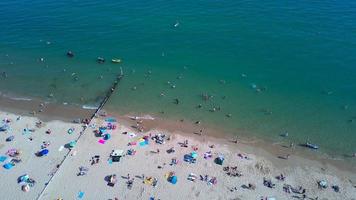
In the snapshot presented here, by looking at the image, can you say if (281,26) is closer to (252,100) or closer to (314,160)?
(252,100)

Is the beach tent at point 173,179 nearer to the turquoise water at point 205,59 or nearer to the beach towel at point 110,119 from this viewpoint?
the turquoise water at point 205,59

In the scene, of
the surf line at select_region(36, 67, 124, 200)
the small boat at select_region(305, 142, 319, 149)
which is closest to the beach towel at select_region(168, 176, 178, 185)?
the surf line at select_region(36, 67, 124, 200)

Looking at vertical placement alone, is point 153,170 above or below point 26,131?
below

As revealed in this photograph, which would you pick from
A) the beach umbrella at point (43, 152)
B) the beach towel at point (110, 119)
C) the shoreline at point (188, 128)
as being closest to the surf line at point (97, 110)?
the shoreline at point (188, 128)

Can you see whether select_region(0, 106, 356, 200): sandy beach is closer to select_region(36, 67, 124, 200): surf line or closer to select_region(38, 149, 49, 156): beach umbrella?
select_region(36, 67, 124, 200): surf line

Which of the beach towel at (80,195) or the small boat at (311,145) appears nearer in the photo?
the beach towel at (80,195)

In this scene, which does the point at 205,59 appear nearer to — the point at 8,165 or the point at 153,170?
the point at 153,170

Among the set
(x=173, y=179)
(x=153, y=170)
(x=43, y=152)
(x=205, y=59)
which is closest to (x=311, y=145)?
(x=173, y=179)
